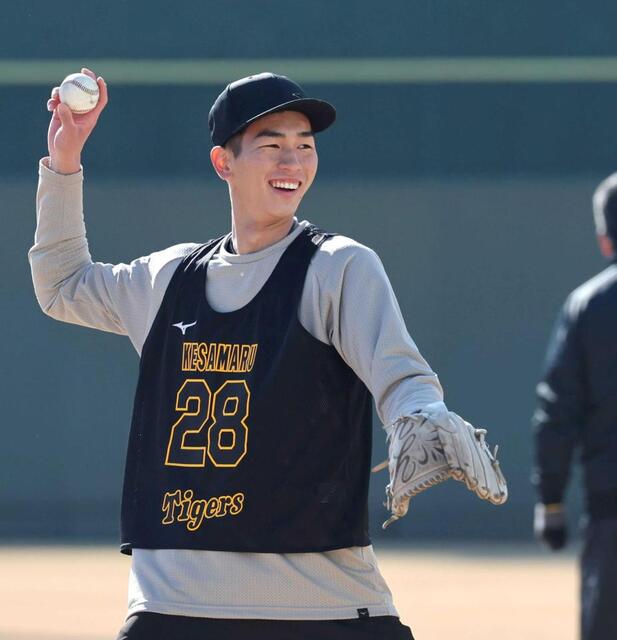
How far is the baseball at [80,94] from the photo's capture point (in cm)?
363

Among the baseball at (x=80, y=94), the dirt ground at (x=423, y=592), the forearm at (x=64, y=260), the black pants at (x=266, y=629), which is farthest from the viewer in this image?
the dirt ground at (x=423, y=592)

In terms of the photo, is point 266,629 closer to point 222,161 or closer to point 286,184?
point 286,184

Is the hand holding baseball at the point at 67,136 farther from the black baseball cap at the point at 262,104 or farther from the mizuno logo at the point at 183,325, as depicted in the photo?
the mizuno logo at the point at 183,325

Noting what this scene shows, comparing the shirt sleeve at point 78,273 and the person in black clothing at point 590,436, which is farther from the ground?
the shirt sleeve at point 78,273

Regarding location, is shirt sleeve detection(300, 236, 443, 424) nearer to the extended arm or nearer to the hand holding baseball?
the extended arm

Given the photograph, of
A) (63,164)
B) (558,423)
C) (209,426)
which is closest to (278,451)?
(209,426)

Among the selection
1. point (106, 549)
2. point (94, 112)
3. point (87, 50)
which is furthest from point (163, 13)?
point (94, 112)

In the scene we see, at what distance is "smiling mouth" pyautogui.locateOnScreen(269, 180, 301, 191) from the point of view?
322 cm

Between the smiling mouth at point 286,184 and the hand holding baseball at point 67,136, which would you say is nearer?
the smiling mouth at point 286,184

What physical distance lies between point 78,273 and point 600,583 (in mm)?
1352

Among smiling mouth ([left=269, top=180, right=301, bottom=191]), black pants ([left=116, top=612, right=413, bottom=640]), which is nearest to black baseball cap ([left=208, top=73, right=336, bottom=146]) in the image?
smiling mouth ([left=269, top=180, right=301, bottom=191])

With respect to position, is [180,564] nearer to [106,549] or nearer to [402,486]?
[402,486]

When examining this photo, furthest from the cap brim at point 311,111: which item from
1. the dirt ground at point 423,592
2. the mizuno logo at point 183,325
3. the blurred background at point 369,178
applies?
the blurred background at point 369,178

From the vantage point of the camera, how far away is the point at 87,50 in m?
10.9
